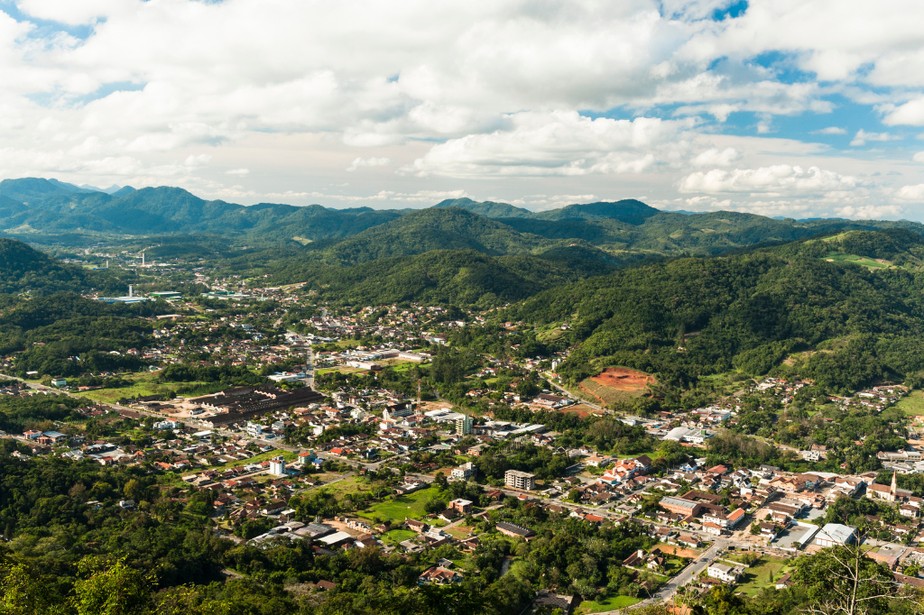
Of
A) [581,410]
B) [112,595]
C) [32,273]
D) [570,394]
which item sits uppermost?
[32,273]

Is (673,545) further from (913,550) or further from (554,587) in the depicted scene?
(913,550)

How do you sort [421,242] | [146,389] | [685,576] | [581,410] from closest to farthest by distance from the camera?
[685,576] → [581,410] → [146,389] → [421,242]

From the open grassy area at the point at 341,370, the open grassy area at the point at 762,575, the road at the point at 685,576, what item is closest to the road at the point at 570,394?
the open grassy area at the point at 341,370

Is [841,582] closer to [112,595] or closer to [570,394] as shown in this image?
[112,595]

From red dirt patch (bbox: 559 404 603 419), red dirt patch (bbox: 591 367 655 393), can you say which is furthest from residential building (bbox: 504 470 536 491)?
red dirt patch (bbox: 591 367 655 393)

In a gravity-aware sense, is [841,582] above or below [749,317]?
below

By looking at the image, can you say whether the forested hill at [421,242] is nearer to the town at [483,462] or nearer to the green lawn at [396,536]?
the town at [483,462]

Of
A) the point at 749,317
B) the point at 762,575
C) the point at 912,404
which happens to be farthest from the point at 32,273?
the point at 912,404

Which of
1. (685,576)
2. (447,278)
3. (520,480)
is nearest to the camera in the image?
(685,576)
